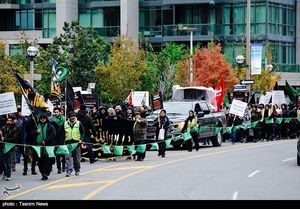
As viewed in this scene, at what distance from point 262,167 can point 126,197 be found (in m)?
8.62

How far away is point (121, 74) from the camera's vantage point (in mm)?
54906

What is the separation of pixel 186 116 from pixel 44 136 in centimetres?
1226

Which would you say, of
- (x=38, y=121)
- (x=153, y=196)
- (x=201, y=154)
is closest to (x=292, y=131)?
(x=201, y=154)

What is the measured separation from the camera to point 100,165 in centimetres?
2700

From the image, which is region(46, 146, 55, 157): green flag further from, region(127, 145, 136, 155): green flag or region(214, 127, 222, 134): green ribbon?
region(214, 127, 222, 134): green ribbon

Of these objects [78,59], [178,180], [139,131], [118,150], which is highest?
[78,59]

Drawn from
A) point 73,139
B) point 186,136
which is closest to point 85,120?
point 73,139

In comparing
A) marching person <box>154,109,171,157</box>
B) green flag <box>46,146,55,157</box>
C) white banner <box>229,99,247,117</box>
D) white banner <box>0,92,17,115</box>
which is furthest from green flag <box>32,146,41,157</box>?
white banner <box>229,99,247,117</box>

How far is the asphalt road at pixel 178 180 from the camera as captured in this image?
1845 cm

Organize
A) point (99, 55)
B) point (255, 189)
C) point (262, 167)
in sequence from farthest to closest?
1. point (99, 55)
2. point (262, 167)
3. point (255, 189)

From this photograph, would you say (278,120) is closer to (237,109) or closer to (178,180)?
(237,109)

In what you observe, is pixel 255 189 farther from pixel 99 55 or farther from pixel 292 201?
pixel 99 55

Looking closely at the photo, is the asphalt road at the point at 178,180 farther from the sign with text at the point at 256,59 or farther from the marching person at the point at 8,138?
the sign with text at the point at 256,59

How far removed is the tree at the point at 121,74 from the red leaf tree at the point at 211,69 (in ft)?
23.8
